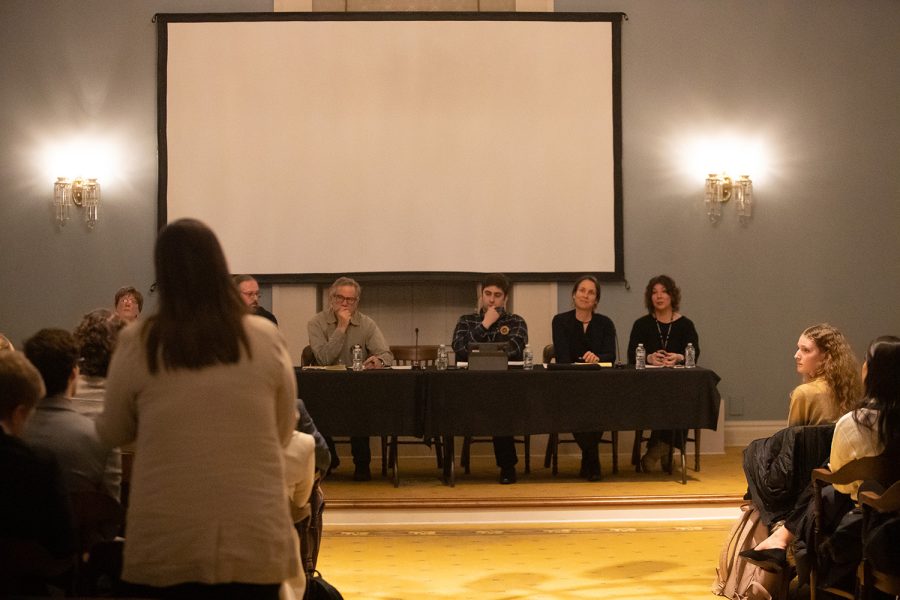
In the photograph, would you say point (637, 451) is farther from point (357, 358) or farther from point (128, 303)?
point (128, 303)

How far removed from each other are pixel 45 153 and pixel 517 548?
544 centimetres

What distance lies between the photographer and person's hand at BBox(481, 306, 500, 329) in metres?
7.33

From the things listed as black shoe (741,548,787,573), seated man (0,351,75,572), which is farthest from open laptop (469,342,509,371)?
seated man (0,351,75,572)

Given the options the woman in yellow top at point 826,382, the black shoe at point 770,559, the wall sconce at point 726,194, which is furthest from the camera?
the wall sconce at point 726,194

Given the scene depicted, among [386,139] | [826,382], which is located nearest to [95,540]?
[826,382]

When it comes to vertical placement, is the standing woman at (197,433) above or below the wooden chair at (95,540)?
above

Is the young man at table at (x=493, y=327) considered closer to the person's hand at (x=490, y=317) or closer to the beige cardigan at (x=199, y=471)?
the person's hand at (x=490, y=317)

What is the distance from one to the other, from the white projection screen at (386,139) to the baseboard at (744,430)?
1571 mm

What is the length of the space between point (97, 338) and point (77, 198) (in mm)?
5649

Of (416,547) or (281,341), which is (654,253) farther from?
(281,341)

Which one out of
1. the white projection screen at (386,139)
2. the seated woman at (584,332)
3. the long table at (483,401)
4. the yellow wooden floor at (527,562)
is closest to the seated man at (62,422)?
the yellow wooden floor at (527,562)

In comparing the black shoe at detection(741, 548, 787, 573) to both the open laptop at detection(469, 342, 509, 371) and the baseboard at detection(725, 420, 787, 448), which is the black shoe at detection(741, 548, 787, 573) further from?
the baseboard at detection(725, 420, 787, 448)

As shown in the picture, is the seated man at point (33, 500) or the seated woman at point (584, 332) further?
the seated woman at point (584, 332)

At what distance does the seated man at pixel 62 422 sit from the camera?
277 centimetres
